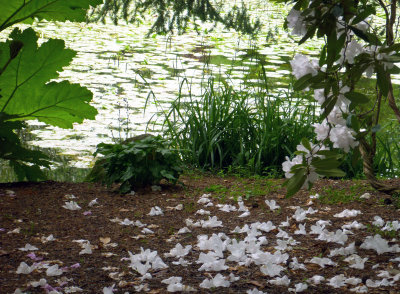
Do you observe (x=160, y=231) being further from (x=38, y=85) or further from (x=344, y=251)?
(x=38, y=85)

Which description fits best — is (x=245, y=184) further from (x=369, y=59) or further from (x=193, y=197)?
(x=369, y=59)

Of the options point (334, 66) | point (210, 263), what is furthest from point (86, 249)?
point (334, 66)

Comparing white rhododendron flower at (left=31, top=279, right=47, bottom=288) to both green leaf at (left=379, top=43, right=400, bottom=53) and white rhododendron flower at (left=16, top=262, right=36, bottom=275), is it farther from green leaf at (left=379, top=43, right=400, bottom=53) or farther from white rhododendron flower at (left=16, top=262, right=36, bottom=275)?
green leaf at (left=379, top=43, right=400, bottom=53)

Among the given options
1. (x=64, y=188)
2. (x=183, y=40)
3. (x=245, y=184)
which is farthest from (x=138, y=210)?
(x=183, y=40)

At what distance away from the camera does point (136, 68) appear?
7152mm

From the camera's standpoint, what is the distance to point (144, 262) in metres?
2.22

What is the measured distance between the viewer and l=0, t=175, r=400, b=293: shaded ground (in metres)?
2.03

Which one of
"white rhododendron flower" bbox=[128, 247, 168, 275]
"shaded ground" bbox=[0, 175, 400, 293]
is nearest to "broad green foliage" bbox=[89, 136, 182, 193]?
"shaded ground" bbox=[0, 175, 400, 293]

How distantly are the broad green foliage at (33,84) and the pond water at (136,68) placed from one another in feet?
3.32

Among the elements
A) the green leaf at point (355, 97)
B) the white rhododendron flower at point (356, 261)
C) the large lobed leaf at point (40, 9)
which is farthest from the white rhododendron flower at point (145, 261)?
the large lobed leaf at point (40, 9)

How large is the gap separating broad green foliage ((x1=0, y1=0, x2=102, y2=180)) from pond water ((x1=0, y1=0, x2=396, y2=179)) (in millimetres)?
1012

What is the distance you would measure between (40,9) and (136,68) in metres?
3.76

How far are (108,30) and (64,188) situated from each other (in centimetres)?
708

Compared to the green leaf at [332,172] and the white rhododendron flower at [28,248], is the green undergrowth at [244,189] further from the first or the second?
the green leaf at [332,172]
